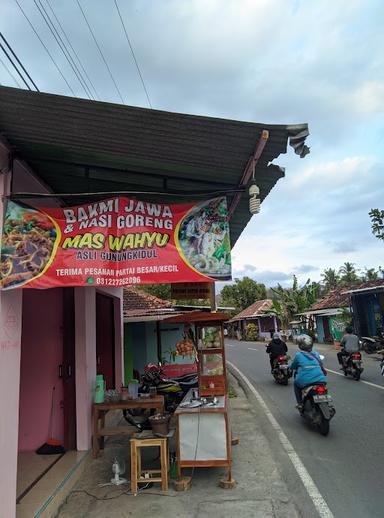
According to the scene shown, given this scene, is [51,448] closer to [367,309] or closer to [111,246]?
[111,246]

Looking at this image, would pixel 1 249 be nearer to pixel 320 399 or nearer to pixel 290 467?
pixel 290 467

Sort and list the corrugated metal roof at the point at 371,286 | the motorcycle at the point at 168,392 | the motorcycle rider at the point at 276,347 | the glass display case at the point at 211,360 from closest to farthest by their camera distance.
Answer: the glass display case at the point at 211,360
the motorcycle at the point at 168,392
the motorcycle rider at the point at 276,347
the corrugated metal roof at the point at 371,286

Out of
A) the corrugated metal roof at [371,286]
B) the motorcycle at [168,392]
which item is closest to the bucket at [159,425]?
the motorcycle at [168,392]

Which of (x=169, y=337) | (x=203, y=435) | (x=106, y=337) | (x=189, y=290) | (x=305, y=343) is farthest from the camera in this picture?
(x=169, y=337)

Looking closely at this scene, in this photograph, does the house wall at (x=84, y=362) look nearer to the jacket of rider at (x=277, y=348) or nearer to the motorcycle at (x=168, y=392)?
the motorcycle at (x=168, y=392)

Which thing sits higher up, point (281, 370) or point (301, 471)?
point (281, 370)

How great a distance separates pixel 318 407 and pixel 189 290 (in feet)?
9.62

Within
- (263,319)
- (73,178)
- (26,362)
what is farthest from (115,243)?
(263,319)

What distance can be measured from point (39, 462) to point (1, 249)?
3234 mm

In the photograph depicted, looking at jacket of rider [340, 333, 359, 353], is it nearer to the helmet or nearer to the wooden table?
the helmet

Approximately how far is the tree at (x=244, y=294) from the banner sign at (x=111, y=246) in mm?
54163

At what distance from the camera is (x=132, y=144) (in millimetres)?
3980

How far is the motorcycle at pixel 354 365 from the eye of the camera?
11.7 metres

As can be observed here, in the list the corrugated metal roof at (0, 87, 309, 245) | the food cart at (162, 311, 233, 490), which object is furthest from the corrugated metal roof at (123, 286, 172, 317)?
the corrugated metal roof at (0, 87, 309, 245)
